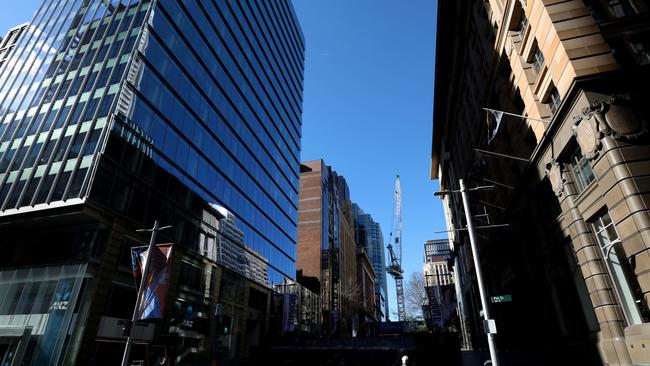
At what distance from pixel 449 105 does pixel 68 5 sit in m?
43.7

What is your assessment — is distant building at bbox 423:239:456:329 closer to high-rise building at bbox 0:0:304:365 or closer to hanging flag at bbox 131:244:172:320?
high-rise building at bbox 0:0:304:365

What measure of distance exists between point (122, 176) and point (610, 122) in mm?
29725

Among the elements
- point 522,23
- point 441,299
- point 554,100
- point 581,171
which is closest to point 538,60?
point 554,100

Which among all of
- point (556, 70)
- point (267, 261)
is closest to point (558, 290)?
point (556, 70)

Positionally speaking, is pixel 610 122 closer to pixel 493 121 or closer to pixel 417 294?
pixel 493 121

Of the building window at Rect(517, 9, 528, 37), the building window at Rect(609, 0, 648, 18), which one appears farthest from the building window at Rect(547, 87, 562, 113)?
the building window at Rect(517, 9, 528, 37)

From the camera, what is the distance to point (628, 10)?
1758 cm

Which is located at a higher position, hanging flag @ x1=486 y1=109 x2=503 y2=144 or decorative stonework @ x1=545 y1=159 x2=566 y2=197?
hanging flag @ x1=486 y1=109 x2=503 y2=144

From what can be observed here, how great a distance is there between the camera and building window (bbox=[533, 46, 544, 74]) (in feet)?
68.3

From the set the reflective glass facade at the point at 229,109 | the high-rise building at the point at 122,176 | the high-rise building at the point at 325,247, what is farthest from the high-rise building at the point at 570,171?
the high-rise building at the point at 325,247

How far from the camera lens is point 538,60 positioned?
69.7 ft

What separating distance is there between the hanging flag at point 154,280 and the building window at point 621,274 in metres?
20.7

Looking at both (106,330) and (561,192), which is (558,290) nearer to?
(561,192)

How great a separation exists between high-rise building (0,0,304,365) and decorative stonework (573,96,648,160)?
26.3 m
